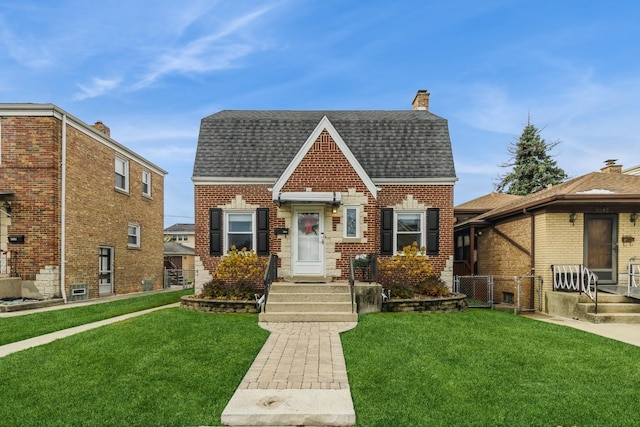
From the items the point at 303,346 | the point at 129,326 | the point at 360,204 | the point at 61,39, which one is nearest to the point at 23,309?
the point at 129,326

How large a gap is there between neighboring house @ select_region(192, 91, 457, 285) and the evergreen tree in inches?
867

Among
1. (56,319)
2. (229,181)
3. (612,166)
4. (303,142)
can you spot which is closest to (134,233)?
(229,181)

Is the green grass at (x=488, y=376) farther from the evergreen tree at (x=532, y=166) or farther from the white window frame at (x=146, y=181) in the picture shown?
the evergreen tree at (x=532, y=166)

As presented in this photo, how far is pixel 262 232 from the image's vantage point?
12922 millimetres

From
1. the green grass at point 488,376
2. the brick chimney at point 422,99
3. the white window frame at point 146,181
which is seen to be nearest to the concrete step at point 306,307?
the green grass at point 488,376

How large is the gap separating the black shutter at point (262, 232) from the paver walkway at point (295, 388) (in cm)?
531

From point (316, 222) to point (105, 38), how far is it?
987cm

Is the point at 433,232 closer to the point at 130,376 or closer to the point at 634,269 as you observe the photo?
the point at 634,269

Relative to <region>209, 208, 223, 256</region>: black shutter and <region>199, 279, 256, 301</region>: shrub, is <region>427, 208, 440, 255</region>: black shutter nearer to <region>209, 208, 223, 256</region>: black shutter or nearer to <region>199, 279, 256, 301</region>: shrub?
<region>199, 279, 256, 301</region>: shrub

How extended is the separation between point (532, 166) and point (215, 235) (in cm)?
2852

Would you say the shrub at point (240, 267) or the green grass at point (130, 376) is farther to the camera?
the shrub at point (240, 267)

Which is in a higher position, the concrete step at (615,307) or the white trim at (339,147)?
the white trim at (339,147)

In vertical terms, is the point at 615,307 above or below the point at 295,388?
below

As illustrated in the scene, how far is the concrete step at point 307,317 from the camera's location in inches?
374
